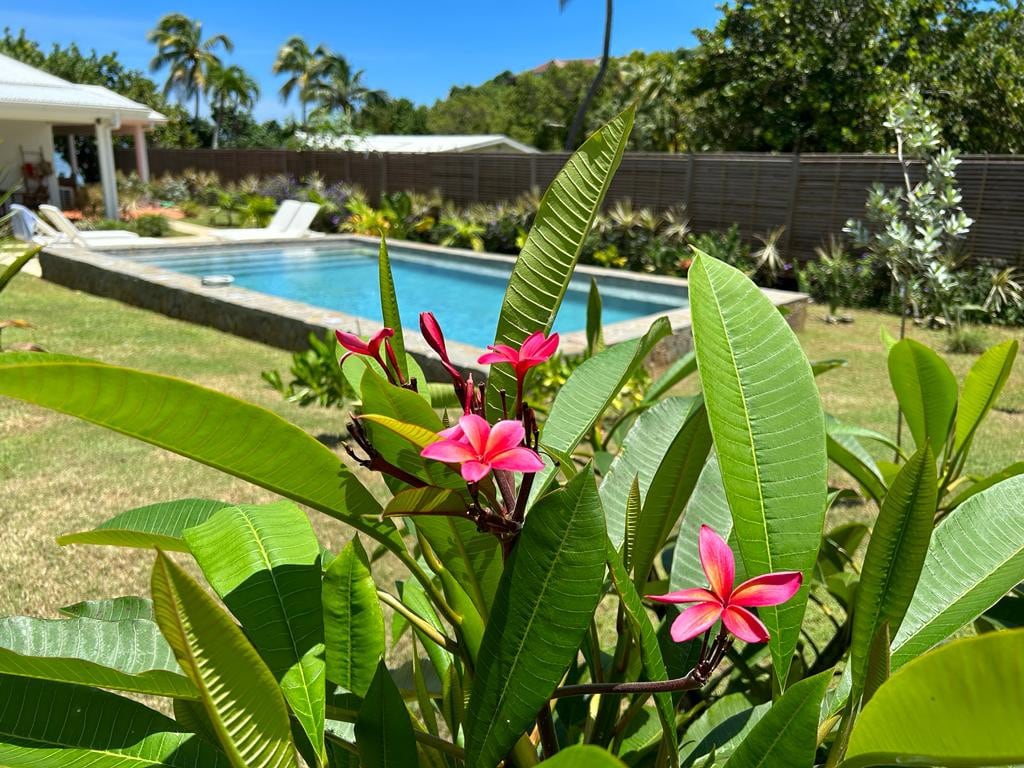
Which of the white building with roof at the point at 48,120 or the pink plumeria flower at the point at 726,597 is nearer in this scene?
the pink plumeria flower at the point at 726,597

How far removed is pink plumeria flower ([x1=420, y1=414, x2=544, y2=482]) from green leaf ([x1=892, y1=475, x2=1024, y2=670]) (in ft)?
1.43

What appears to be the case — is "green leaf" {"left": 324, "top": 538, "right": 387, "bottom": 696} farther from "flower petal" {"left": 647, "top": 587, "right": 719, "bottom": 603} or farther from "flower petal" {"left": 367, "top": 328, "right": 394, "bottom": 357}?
"flower petal" {"left": 647, "top": 587, "right": 719, "bottom": 603}

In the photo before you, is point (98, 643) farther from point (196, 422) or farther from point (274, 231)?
point (274, 231)

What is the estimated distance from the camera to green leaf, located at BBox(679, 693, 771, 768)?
92cm

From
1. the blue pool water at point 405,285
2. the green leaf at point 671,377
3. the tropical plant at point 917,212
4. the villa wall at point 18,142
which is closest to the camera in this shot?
the green leaf at point 671,377

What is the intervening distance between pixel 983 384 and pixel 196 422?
1.26 metres

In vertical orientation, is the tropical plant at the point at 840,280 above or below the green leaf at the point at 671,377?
below

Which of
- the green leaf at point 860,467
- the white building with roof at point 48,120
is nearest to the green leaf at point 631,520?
the green leaf at point 860,467

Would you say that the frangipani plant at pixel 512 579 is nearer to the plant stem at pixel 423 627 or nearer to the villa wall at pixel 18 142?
the plant stem at pixel 423 627

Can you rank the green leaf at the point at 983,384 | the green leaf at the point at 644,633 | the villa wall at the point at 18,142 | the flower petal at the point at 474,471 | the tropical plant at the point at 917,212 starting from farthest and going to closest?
the villa wall at the point at 18,142, the tropical plant at the point at 917,212, the green leaf at the point at 983,384, the green leaf at the point at 644,633, the flower petal at the point at 474,471

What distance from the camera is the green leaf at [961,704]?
0.39 m

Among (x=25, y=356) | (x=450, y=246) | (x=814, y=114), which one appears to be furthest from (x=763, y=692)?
(x=814, y=114)

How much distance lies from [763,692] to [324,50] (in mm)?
57438

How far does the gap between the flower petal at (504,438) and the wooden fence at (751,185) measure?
1084 cm
